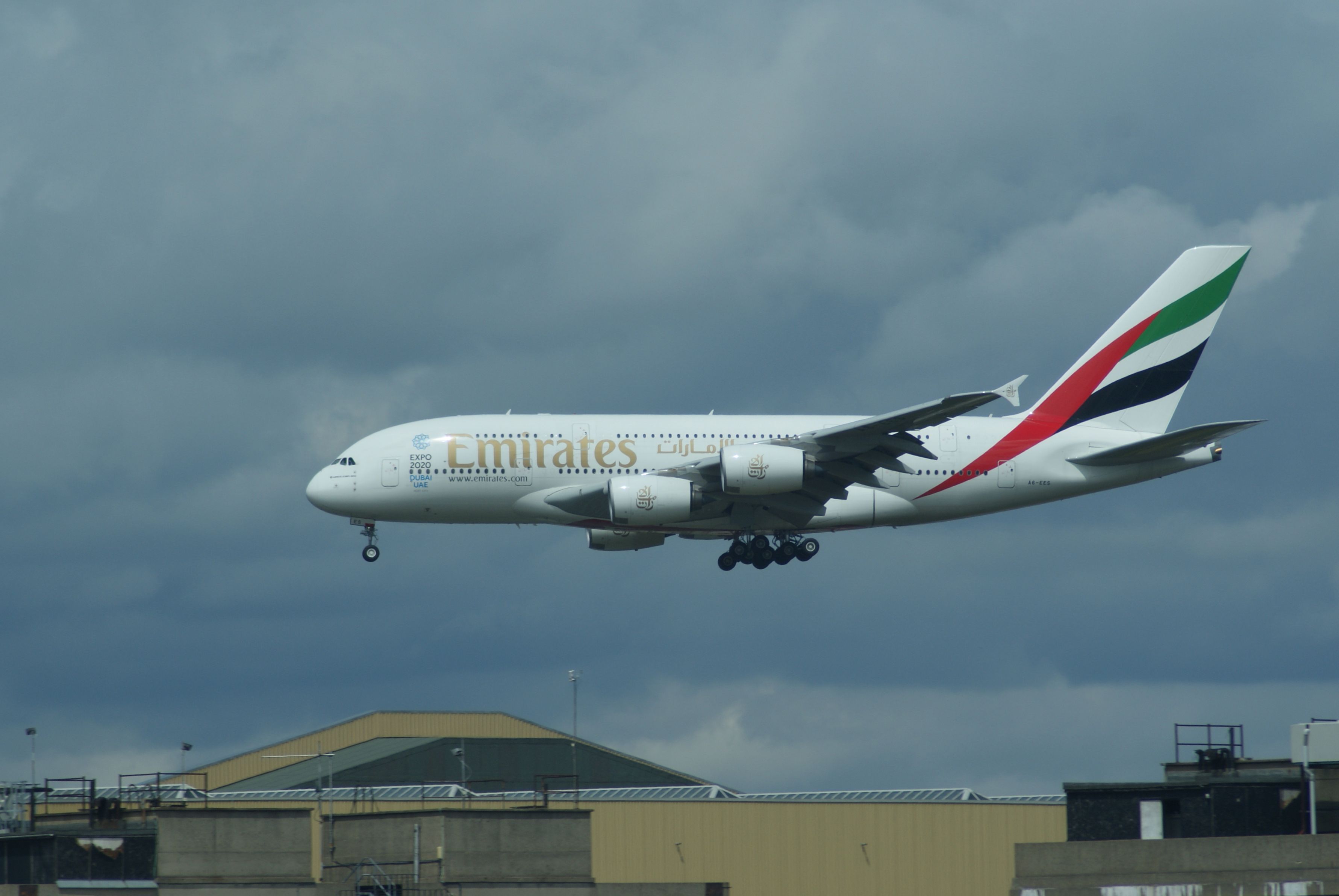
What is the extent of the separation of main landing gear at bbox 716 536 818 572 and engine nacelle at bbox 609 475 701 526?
540 centimetres

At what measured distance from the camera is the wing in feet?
181

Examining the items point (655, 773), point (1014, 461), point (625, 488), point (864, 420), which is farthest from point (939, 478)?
point (655, 773)

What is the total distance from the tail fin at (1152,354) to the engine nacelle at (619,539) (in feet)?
48.4

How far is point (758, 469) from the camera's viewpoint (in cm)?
5644

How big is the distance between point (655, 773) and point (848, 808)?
20.1 meters

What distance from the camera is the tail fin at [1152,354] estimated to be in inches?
2527

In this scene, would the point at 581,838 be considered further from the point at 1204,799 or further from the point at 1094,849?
the point at 1204,799

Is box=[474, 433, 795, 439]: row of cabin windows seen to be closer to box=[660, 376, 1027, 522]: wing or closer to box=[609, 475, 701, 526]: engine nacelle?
box=[660, 376, 1027, 522]: wing

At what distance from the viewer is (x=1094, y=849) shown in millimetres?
43125

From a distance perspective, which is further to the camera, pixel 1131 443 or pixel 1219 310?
pixel 1219 310

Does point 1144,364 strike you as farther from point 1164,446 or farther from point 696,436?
point 696,436

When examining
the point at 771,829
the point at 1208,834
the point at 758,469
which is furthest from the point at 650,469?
the point at 1208,834

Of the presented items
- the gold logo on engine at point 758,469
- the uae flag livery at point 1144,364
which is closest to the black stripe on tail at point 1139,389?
the uae flag livery at point 1144,364

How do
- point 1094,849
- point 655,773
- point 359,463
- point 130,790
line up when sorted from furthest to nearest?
point 655,773 → point 359,463 → point 130,790 → point 1094,849
